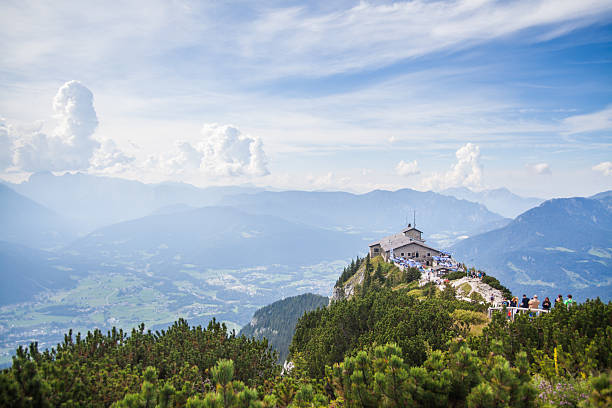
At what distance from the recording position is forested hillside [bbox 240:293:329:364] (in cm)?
12804

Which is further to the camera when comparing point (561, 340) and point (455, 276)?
point (455, 276)

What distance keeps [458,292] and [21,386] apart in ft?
107

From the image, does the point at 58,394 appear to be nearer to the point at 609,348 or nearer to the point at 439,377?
the point at 439,377

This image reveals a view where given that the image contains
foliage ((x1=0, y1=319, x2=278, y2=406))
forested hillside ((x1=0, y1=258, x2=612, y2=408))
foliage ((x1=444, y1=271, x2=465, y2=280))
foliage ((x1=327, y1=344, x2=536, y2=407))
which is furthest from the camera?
foliage ((x1=444, y1=271, x2=465, y2=280))

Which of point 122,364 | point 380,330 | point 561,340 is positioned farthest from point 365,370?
point 122,364

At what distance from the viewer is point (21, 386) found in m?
7.01

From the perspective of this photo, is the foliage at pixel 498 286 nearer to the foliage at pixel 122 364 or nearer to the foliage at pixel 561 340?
the foliage at pixel 561 340

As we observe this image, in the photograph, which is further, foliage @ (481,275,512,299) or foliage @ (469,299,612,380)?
foliage @ (481,275,512,299)

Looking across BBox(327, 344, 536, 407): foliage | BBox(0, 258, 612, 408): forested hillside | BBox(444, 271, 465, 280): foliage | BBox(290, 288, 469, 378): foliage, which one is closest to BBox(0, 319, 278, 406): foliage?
BBox(0, 258, 612, 408): forested hillside

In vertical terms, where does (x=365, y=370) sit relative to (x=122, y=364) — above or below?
above

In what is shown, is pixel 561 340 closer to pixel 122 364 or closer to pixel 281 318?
pixel 122 364

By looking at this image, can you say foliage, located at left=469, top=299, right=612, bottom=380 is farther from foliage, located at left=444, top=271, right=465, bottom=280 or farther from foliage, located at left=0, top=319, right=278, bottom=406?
foliage, located at left=444, top=271, right=465, bottom=280

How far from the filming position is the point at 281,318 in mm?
138625

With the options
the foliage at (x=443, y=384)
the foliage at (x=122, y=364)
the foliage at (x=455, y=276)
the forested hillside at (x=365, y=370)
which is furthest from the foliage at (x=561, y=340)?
the foliage at (x=455, y=276)
